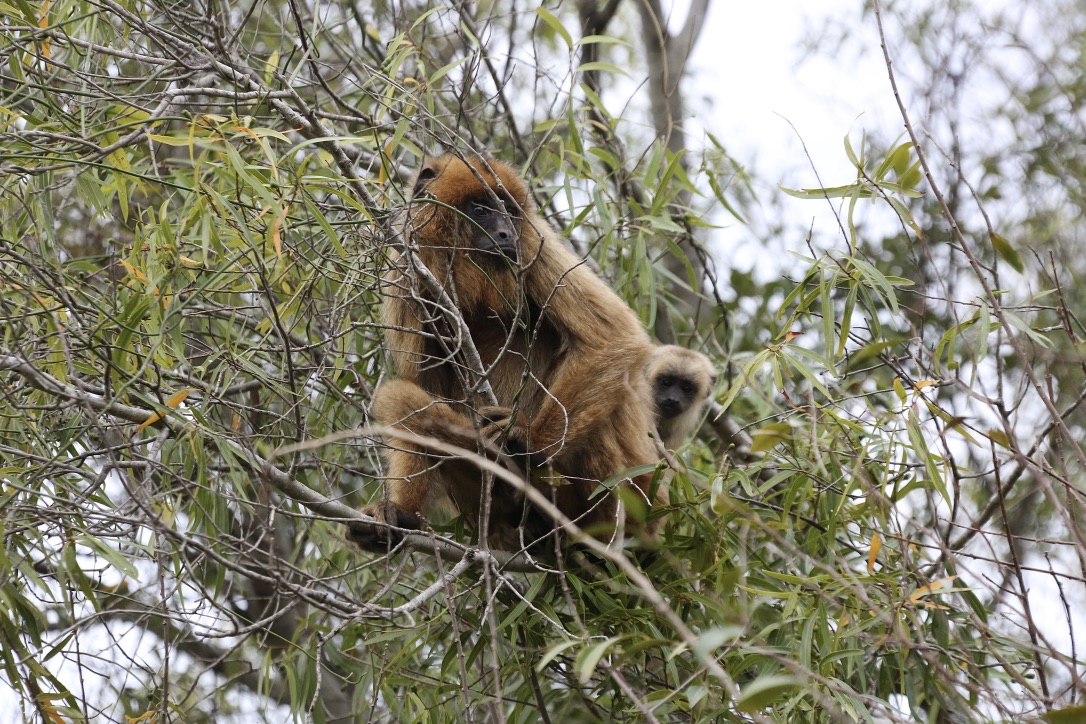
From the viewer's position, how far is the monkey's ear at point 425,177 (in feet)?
18.0

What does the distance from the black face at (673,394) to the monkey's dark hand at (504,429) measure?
81.4 inches

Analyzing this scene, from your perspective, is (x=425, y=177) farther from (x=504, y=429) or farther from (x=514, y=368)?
(x=504, y=429)

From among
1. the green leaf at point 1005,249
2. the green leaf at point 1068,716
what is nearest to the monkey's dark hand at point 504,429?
the green leaf at point 1005,249

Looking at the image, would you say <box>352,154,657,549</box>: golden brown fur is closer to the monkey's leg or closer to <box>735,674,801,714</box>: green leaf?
the monkey's leg

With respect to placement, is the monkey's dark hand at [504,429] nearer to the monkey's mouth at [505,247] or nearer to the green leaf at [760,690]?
the monkey's mouth at [505,247]

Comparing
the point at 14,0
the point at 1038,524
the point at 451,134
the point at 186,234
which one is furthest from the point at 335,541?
the point at 1038,524

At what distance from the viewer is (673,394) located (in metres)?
6.88

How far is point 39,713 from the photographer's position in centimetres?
416

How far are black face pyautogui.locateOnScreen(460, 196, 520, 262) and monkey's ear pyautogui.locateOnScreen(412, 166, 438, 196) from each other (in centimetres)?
26

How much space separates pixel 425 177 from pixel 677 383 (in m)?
2.40

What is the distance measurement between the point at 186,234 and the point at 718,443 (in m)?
4.13

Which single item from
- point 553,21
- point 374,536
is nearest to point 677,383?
point 553,21

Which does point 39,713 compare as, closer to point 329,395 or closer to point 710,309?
point 329,395

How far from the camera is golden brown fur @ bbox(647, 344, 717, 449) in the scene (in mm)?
6883
